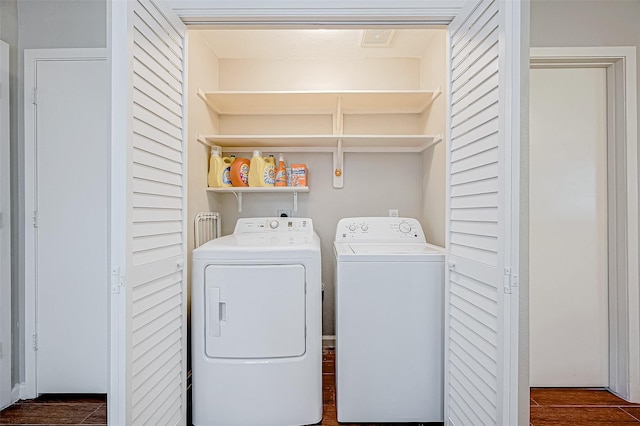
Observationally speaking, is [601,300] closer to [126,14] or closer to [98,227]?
[126,14]

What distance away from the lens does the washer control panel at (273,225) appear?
9.23ft

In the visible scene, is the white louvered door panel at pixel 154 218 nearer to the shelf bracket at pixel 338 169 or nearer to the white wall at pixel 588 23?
the shelf bracket at pixel 338 169

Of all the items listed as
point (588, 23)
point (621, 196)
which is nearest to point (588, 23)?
point (588, 23)

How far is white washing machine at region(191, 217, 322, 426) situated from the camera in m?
1.97

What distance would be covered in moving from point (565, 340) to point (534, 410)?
518mm

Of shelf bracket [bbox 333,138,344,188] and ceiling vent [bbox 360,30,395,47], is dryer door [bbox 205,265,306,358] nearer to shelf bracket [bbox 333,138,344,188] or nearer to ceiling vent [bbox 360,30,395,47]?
shelf bracket [bbox 333,138,344,188]

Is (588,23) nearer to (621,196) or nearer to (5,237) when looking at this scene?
(621,196)

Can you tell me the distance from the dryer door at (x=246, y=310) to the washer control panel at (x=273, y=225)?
0.85 metres

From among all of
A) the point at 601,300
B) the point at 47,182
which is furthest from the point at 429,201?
the point at 47,182

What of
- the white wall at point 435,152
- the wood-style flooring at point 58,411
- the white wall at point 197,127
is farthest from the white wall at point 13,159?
the white wall at point 435,152

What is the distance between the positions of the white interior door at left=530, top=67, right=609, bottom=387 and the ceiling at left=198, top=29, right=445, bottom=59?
35.0 inches

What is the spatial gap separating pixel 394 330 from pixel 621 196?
5.26ft

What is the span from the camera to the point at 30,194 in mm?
2297

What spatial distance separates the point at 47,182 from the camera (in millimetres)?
Result: 2318
